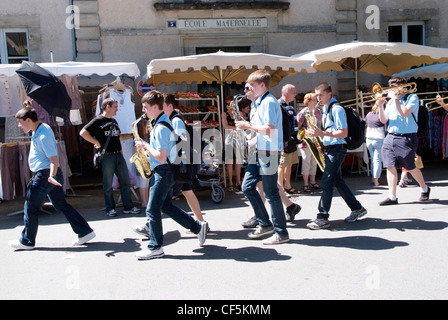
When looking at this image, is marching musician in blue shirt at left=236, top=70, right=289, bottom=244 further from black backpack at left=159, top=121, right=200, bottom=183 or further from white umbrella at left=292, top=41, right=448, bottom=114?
white umbrella at left=292, top=41, right=448, bottom=114

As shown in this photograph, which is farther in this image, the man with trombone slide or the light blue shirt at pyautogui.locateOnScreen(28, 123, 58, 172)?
the man with trombone slide

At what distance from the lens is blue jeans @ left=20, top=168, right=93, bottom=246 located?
5.40 metres

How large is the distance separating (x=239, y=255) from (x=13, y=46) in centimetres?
940

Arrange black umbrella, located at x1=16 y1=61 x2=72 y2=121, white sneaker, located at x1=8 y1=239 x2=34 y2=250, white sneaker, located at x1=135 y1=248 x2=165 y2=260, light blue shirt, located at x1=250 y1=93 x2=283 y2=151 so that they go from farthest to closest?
1. black umbrella, located at x1=16 y1=61 x2=72 y2=121
2. white sneaker, located at x1=8 y1=239 x2=34 y2=250
3. light blue shirt, located at x1=250 y1=93 x2=283 y2=151
4. white sneaker, located at x1=135 y1=248 x2=165 y2=260

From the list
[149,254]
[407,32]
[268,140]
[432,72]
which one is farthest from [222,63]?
[407,32]

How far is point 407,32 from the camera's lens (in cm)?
1339

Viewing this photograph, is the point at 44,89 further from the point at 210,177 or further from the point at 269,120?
the point at 269,120

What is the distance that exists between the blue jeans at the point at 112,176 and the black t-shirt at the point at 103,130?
0.48ft

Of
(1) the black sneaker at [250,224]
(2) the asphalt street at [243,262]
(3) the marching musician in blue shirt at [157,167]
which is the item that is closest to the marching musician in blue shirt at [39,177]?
(2) the asphalt street at [243,262]

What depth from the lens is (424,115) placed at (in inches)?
300

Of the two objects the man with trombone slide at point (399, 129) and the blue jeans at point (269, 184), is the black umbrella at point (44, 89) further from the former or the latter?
the man with trombone slide at point (399, 129)

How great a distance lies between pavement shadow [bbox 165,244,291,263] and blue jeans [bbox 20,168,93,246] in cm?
131

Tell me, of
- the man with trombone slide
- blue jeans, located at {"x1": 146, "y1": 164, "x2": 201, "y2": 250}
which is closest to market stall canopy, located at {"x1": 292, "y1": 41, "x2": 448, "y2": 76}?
the man with trombone slide
